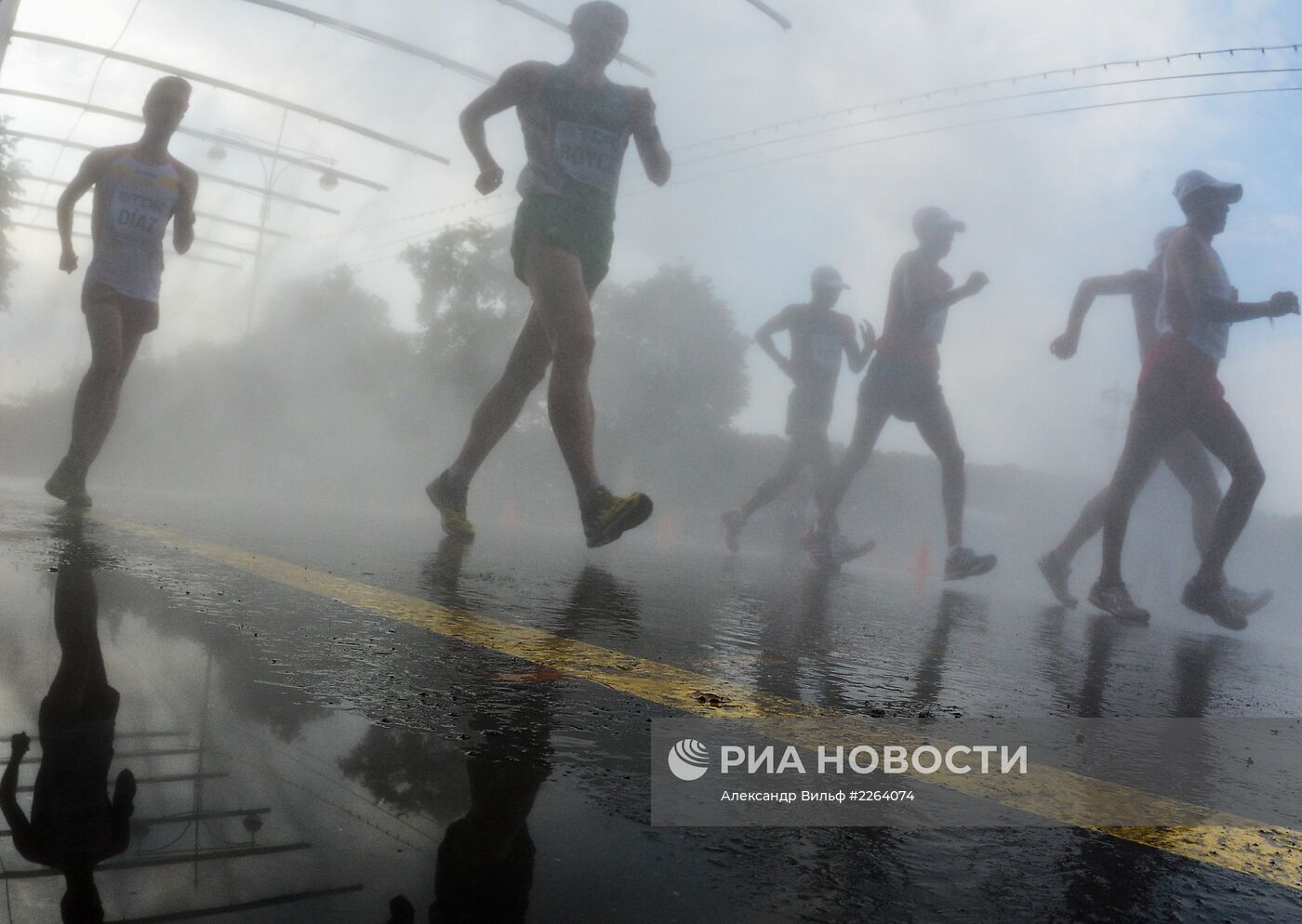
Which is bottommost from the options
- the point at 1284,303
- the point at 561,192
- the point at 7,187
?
the point at 1284,303

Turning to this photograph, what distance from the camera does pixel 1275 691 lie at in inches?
123

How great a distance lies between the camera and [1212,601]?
18.2 ft

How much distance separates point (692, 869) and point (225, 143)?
147 feet

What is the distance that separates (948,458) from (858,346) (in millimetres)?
2416

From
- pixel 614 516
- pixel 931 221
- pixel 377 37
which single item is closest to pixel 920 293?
pixel 931 221

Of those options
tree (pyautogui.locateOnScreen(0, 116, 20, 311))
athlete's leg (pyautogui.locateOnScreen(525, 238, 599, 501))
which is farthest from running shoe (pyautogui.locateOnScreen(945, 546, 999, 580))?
tree (pyautogui.locateOnScreen(0, 116, 20, 311))

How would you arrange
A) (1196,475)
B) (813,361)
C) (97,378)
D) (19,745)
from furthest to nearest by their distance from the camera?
(813,361), (1196,475), (97,378), (19,745)

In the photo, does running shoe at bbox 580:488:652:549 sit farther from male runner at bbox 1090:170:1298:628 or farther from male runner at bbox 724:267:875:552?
male runner at bbox 724:267:875:552

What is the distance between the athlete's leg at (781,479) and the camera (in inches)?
358

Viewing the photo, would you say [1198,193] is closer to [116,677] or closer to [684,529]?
[116,677]

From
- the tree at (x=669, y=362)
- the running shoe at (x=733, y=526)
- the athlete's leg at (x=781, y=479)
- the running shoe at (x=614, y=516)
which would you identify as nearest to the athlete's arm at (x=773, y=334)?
the athlete's leg at (x=781, y=479)

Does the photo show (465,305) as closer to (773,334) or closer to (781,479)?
(773,334)

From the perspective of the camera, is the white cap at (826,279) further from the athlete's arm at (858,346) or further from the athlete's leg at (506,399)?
the athlete's leg at (506,399)

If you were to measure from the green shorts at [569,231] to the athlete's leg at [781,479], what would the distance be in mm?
4424
